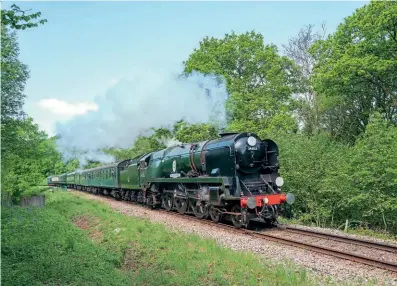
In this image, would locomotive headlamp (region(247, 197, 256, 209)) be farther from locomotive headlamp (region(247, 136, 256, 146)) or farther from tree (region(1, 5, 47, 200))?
tree (region(1, 5, 47, 200))

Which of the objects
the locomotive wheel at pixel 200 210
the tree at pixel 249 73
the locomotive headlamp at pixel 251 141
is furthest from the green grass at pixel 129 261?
the tree at pixel 249 73

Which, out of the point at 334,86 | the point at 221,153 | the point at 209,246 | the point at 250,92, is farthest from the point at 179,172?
the point at 250,92

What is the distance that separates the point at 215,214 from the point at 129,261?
231 inches

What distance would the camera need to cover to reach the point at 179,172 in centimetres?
1770

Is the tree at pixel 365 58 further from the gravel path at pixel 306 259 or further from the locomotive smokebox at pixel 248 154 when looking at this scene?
the gravel path at pixel 306 259

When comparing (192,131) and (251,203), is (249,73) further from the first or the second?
(251,203)

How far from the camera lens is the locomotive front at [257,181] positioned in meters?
13.3

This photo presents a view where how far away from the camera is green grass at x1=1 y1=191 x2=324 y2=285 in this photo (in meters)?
7.57

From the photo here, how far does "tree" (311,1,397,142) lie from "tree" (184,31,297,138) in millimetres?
3821

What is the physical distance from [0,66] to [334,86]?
61.7 ft

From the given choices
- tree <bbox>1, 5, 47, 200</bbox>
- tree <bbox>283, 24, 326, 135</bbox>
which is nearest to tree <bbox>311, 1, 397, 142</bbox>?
tree <bbox>283, 24, 326, 135</bbox>

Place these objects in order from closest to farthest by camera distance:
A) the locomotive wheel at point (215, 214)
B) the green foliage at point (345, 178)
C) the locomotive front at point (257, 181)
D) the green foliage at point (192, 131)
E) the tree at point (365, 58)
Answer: the locomotive front at point (257, 181), the locomotive wheel at point (215, 214), the green foliage at point (345, 178), the tree at point (365, 58), the green foliage at point (192, 131)

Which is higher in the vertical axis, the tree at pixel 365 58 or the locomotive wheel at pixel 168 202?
the tree at pixel 365 58

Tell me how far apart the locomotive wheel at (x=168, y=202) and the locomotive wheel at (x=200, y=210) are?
295 cm
